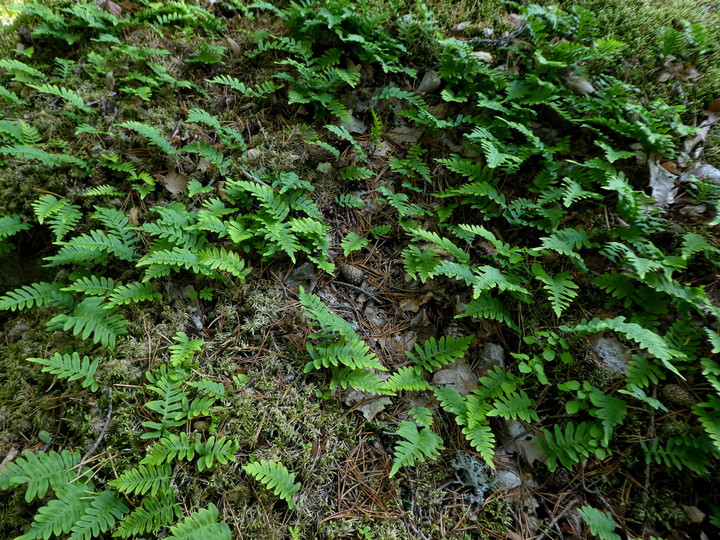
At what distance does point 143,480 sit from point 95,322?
4.05 ft

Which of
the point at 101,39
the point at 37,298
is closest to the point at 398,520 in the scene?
the point at 37,298

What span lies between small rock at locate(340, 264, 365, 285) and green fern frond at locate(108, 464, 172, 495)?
194 centimetres

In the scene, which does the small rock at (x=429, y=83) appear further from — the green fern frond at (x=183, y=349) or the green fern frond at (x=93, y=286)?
the green fern frond at (x=93, y=286)

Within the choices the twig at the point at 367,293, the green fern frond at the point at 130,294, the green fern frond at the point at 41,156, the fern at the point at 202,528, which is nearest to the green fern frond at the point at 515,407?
the twig at the point at 367,293

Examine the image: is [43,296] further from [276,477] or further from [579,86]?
[579,86]

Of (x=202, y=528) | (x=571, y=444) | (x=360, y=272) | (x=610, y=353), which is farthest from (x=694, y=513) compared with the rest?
(x=202, y=528)

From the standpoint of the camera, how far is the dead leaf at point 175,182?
11.5 ft

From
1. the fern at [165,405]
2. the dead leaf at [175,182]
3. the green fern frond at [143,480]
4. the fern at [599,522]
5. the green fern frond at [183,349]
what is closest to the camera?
the green fern frond at [143,480]

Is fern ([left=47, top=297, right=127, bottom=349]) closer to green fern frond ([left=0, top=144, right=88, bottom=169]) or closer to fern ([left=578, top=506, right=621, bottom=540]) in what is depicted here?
green fern frond ([left=0, top=144, right=88, bottom=169])

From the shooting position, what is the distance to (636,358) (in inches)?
102

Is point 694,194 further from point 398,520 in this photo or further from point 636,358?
point 398,520

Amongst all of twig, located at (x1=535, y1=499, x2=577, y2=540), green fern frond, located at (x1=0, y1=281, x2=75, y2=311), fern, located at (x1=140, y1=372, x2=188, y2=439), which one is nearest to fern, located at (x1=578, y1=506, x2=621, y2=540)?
twig, located at (x1=535, y1=499, x2=577, y2=540)

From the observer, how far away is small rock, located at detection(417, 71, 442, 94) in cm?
384

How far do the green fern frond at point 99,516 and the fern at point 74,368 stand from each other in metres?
0.72
